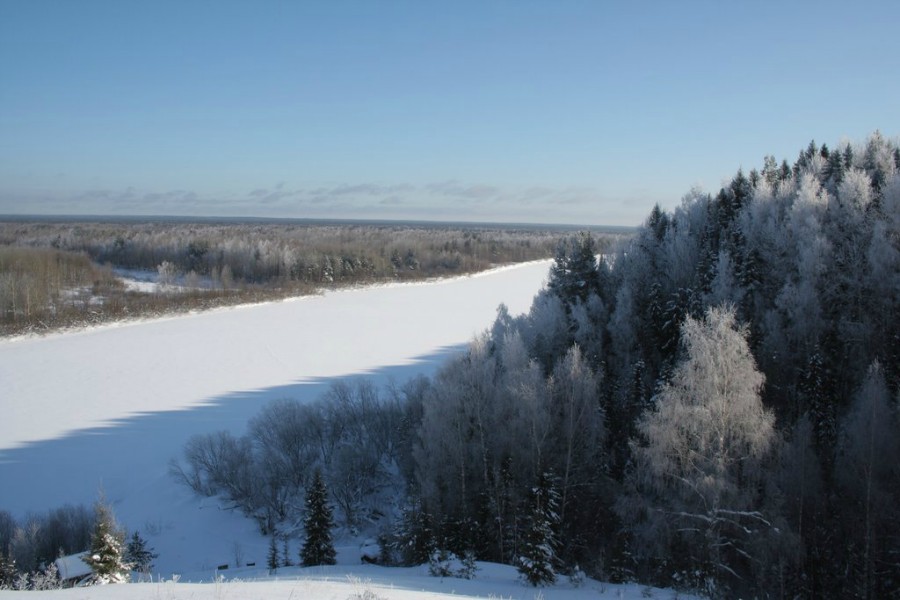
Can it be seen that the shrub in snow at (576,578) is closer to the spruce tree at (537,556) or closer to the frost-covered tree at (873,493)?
the spruce tree at (537,556)

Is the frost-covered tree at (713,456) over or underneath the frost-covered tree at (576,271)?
underneath

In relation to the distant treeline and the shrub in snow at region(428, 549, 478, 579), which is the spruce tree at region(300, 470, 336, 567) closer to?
the shrub in snow at region(428, 549, 478, 579)

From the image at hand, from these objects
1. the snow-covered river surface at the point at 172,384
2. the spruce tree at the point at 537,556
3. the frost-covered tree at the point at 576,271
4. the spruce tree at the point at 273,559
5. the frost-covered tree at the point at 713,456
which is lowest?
the spruce tree at the point at 273,559

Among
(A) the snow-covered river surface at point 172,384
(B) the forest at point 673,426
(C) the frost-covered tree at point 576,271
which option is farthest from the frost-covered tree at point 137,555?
(C) the frost-covered tree at point 576,271

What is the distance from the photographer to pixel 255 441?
2517cm

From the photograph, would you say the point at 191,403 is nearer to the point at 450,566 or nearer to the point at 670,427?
the point at 450,566

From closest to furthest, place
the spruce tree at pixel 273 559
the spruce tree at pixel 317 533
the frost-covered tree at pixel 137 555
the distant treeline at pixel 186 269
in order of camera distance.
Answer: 1. the frost-covered tree at pixel 137 555
2. the spruce tree at pixel 273 559
3. the spruce tree at pixel 317 533
4. the distant treeline at pixel 186 269

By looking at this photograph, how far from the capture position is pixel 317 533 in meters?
17.1

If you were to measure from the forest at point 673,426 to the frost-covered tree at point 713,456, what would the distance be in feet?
0.18

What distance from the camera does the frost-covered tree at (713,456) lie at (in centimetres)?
1415

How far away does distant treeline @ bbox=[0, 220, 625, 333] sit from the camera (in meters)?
50.7

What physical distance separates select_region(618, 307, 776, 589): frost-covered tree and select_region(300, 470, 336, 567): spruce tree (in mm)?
9176

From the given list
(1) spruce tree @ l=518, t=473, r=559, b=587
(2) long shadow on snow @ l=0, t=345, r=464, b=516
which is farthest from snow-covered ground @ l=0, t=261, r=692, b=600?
(1) spruce tree @ l=518, t=473, r=559, b=587

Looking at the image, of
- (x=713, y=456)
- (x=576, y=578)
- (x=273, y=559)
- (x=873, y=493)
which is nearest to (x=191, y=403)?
(x=273, y=559)
